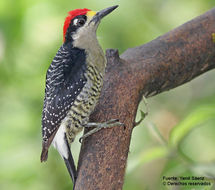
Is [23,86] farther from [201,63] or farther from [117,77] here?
[201,63]

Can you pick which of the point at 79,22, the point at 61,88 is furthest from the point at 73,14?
the point at 61,88

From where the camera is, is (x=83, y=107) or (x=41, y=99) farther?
(x=41, y=99)

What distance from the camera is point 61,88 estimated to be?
308cm

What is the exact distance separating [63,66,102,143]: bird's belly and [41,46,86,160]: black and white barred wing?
0.04 metres

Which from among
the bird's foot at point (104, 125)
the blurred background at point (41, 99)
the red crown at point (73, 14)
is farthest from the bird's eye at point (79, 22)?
the bird's foot at point (104, 125)

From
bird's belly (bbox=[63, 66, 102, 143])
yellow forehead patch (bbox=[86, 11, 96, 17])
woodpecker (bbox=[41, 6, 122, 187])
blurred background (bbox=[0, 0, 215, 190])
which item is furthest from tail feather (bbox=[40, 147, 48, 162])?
yellow forehead patch (bbox=[86, 11, 96, 17])

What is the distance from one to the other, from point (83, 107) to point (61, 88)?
0.20m

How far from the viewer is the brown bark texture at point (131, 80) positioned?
2.38m

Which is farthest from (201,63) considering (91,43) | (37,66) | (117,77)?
(37,66)

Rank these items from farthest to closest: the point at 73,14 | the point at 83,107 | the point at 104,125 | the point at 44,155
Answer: the point at 73,14 < the point at 83,107 < the point at 44,155 < the point at 104,125

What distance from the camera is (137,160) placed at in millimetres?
2389

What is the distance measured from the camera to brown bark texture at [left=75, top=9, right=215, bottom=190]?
2.38m

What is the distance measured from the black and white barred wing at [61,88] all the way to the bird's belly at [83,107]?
0.12ft

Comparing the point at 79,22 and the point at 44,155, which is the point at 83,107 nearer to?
the point at 44,155
